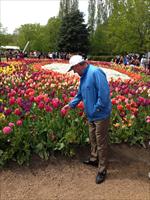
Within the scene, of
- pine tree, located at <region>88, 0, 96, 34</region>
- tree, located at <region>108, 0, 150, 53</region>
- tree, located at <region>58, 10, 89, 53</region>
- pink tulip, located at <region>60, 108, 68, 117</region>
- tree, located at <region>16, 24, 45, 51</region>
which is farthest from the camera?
pine tree, located at <region>88, 0, 96, 34</region>

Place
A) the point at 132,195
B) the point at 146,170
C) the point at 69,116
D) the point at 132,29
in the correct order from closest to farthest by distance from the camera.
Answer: the point at 132,195 → the point at 146,170 → the point at 69,116 → the point at 132,29

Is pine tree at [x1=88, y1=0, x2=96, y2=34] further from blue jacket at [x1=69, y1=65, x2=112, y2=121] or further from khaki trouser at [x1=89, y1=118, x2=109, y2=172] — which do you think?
blue jacket at [x1=69, y1=65, x2=112, y2=121]

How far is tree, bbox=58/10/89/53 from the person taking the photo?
61.4 m

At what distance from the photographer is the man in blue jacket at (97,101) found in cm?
530

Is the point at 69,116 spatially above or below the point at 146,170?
above

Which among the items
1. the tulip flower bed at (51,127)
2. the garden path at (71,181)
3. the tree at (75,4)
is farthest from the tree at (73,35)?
the garden path at (71,181)

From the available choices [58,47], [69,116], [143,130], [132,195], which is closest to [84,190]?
[132,195]

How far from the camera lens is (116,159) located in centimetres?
644

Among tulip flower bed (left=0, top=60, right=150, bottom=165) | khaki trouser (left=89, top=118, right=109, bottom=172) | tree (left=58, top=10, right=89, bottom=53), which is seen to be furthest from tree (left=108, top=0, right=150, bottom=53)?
khaki trouser (left=89, top=118, right=109, bottom=172)

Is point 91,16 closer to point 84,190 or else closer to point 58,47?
point 58,47

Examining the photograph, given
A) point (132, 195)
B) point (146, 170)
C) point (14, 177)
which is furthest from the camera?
point (146, 170)

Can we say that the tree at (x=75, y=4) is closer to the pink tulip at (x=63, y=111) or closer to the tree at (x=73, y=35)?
the tree at (x=73, y=35)

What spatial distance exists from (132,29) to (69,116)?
40967 millimetres

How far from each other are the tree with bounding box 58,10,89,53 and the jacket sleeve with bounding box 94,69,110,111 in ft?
184
